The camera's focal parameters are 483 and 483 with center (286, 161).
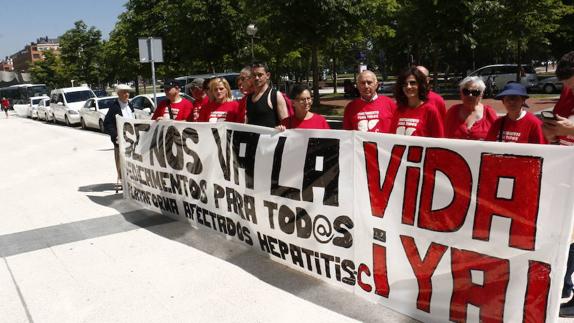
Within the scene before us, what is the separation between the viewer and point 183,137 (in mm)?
5879

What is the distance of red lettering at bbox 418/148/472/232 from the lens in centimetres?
308

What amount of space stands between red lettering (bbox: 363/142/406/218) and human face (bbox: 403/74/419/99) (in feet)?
2.72

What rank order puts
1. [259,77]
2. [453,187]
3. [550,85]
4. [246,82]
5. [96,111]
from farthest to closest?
[550,85]
[96,111]
[246,82]
[259,77]
[453,187]

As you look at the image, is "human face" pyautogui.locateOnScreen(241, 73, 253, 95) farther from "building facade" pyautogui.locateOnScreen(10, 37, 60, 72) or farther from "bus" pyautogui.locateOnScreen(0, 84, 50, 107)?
"building facade" pyautogui.locateOnScreen(10, 37, 60, 72)

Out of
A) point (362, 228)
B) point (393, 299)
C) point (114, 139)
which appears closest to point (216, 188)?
point (362, 228)

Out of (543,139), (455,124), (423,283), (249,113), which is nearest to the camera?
(423,283)

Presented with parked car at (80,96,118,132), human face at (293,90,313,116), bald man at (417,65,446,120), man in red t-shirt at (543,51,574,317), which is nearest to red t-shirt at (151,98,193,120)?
human face at (293,90,313,116)

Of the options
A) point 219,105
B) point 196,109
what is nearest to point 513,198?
point 219,105

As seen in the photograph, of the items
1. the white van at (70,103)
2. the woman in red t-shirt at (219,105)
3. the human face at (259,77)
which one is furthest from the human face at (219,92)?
the white van at (70,103)

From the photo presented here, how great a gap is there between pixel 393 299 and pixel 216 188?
247 centimetres

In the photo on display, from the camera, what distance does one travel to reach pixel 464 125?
412cm

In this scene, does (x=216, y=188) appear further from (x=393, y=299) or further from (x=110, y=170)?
(x=110, y=170)

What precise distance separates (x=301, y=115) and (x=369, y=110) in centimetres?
63

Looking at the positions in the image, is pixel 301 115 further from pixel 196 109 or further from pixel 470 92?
pixel 196 109
